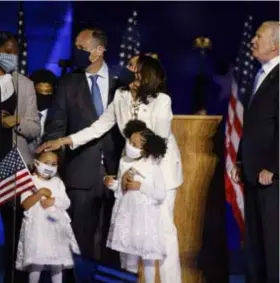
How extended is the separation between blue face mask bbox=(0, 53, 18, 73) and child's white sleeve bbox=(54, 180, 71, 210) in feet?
1.91

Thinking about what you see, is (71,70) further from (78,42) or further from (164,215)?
(164,215)

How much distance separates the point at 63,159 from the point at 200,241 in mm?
778

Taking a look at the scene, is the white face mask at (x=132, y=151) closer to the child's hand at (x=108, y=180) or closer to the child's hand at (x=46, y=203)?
the child's hand at (x=108, y=180)

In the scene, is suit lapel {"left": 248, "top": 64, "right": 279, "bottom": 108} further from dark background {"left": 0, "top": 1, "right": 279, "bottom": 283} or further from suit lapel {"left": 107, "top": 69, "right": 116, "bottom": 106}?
suit lapel {"left": 107, "top": 69, "right": 116, "bottom": 106}

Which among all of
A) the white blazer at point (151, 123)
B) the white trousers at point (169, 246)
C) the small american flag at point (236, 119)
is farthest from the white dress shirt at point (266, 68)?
the white trousers at point (169, 246)

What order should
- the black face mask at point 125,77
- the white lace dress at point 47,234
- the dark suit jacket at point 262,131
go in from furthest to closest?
the black face mask at point 125,77
the white lace dress at point 47,234
the dark suit jacket at point 262,131

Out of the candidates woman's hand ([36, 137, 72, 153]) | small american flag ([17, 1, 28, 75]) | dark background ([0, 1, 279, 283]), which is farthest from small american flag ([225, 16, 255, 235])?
small american flag ([17, 1, 28, 75])

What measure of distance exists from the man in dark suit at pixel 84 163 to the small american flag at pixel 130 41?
16 cm

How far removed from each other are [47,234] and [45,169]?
30cm

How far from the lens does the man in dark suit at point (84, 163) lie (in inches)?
163

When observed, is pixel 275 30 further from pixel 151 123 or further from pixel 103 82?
pixel 103 82

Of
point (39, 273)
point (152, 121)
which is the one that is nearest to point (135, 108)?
point (152, 121)

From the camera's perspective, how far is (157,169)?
397 centimetres

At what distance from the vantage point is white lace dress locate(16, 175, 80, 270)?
3.98 meters
